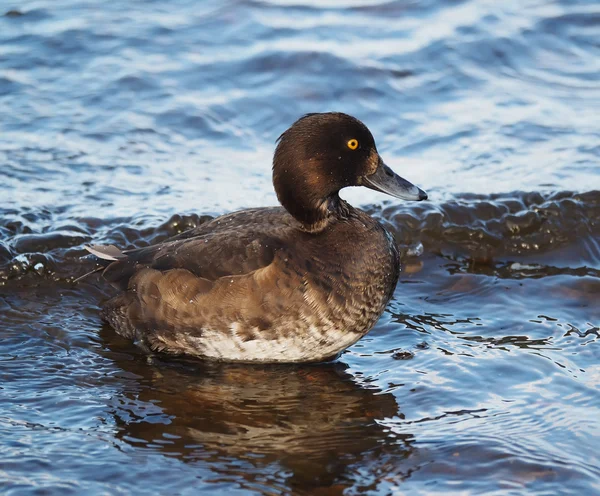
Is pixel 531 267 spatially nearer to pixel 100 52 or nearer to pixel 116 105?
pixel 116 105

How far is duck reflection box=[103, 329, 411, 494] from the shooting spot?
4199 millimetres

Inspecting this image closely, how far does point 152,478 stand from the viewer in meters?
4.03

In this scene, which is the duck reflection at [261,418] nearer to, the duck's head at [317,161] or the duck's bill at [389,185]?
the duck's head at [317,161]

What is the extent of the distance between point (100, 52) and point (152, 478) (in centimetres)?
684

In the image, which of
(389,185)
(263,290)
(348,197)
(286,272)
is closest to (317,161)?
(389,185)

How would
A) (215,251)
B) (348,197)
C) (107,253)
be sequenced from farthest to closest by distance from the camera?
(348,197) < (107,253) < (215,251)

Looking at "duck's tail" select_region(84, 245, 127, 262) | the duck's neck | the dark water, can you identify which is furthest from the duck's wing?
the dark water

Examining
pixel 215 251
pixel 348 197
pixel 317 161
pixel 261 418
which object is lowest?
pixel 261 418

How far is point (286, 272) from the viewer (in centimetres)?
504

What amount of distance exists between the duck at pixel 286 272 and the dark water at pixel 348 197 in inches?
8.4

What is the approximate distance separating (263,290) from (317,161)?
81 cm

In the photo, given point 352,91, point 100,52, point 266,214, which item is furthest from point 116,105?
point 266,214

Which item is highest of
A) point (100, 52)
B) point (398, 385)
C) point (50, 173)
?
point (100, 52)

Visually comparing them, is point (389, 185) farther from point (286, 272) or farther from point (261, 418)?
point (261, 418)
